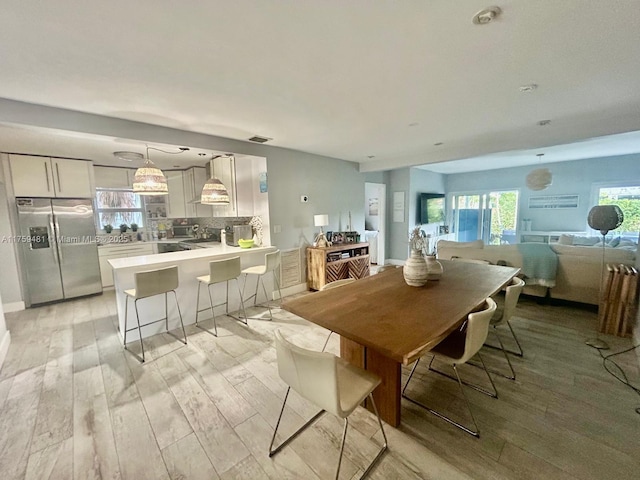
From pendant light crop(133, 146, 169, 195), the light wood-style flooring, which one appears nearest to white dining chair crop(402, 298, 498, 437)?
the light wood-style flooring

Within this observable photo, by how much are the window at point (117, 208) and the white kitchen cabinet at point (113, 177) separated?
21cm

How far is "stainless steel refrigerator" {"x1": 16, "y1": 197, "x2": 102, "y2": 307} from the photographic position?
3982 mm

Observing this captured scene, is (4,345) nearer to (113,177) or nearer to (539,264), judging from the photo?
(113,177)

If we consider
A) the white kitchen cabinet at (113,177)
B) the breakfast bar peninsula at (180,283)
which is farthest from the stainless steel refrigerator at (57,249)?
the breakfast bar peninsula at (180,283)

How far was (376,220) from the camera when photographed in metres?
6.69

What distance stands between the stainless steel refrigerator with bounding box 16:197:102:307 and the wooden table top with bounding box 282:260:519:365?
4.56 meters

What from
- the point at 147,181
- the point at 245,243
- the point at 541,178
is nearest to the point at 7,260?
the point at 147,181

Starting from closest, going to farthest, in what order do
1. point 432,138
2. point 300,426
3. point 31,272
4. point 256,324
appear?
point 300,426
point 256,324
point 432,138
point 31,272

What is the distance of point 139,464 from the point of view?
151cm

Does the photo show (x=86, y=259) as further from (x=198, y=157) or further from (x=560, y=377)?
(x=560, y=377)

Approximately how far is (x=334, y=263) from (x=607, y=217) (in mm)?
3354

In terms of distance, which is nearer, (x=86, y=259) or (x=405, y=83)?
(x=405, y=83)

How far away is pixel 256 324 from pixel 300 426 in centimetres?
173

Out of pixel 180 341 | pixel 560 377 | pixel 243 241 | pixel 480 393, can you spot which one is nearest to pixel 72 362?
pixel 180 341
